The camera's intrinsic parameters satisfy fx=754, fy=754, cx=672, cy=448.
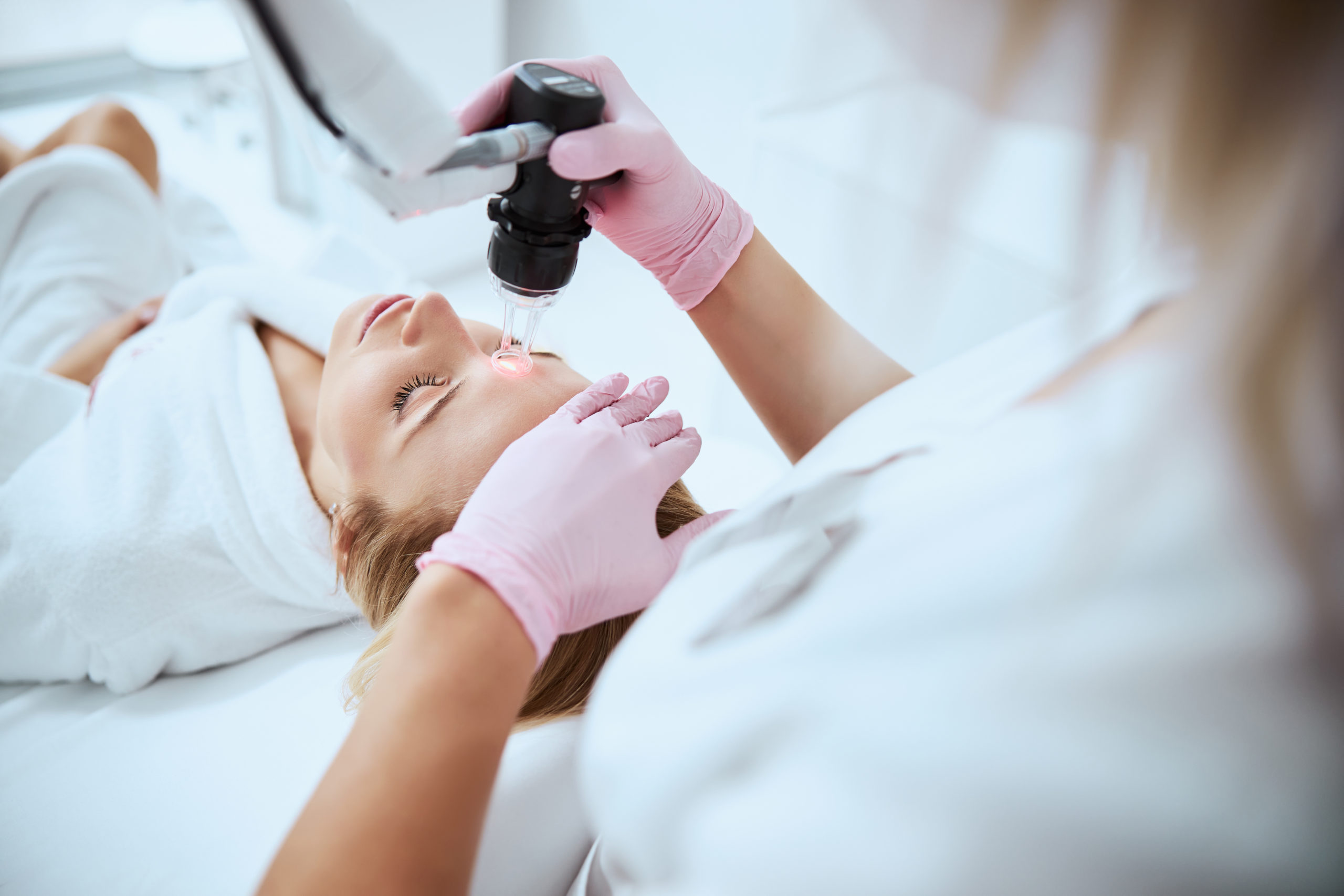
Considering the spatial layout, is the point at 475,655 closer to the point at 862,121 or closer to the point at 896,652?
the point at 896,652

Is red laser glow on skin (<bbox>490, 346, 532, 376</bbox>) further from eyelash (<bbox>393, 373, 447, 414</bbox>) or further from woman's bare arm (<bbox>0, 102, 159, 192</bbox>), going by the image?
woman's bare arm (<bbox>0, 102, 159, 192</bbox>)

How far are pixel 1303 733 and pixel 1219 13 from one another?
425 millimetres

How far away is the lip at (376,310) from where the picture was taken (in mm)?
1190

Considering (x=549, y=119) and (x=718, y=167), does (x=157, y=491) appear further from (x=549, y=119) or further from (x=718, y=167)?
(x=718, y=167)

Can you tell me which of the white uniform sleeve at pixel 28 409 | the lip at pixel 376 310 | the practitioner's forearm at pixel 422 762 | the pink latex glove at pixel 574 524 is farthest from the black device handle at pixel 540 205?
the white uniform sleeve at pixel 28 409

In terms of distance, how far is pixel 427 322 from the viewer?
1133 millimetres

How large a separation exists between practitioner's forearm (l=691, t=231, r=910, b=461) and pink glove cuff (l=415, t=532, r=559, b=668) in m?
0.49

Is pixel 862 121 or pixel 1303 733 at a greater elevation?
pixel 862 121

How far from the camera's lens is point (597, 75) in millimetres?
931

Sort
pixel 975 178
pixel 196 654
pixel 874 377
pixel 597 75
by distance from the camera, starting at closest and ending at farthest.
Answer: pixel 975 178, pixel 597 75, pixel 874 377, pixel 196 654

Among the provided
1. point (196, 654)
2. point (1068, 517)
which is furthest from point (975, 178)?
point (196, 654)

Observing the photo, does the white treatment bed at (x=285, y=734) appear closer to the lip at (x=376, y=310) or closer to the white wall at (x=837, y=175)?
the white wall at (x=837, y=175)

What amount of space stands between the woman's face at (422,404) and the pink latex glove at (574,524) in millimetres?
172

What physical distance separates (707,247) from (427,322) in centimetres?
44
